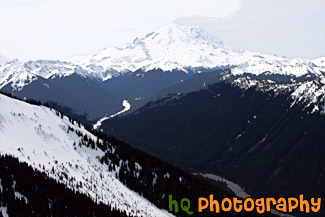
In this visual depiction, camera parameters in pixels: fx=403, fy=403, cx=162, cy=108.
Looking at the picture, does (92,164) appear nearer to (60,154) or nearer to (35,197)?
(60,154)

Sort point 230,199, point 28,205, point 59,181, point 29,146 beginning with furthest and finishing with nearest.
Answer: point 230,199
point 29,146
point 59,181
point 28,205

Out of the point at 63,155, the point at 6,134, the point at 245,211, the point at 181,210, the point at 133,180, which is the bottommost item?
the point at 245,211

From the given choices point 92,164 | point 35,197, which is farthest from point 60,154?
point 35,197

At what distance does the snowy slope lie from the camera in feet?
392

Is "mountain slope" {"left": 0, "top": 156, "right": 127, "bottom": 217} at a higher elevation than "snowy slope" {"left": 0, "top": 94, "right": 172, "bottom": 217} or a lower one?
higher

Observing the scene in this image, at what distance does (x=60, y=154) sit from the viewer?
138750 millimetres

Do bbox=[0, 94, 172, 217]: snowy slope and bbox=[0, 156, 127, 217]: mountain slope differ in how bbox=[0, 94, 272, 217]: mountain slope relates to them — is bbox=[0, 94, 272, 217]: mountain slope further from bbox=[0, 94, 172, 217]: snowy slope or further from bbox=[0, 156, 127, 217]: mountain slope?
bbox=[0, 156, 127, 217]: mountain slope

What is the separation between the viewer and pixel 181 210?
148125 mm

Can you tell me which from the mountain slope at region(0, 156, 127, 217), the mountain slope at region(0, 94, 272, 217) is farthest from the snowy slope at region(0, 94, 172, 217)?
the mountain slope at region(0, 156, 127, 217)

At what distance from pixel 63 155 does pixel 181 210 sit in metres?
47.2

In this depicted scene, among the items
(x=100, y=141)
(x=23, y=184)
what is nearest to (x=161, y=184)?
(x=100, y=141)

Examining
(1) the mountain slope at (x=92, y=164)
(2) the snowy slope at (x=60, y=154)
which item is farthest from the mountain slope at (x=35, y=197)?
(2) the snowy slope at (x=60, y=154)

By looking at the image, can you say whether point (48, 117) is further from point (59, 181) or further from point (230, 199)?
point (230, 199)

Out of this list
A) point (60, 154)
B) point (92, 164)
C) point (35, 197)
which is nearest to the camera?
point (35, 197)
